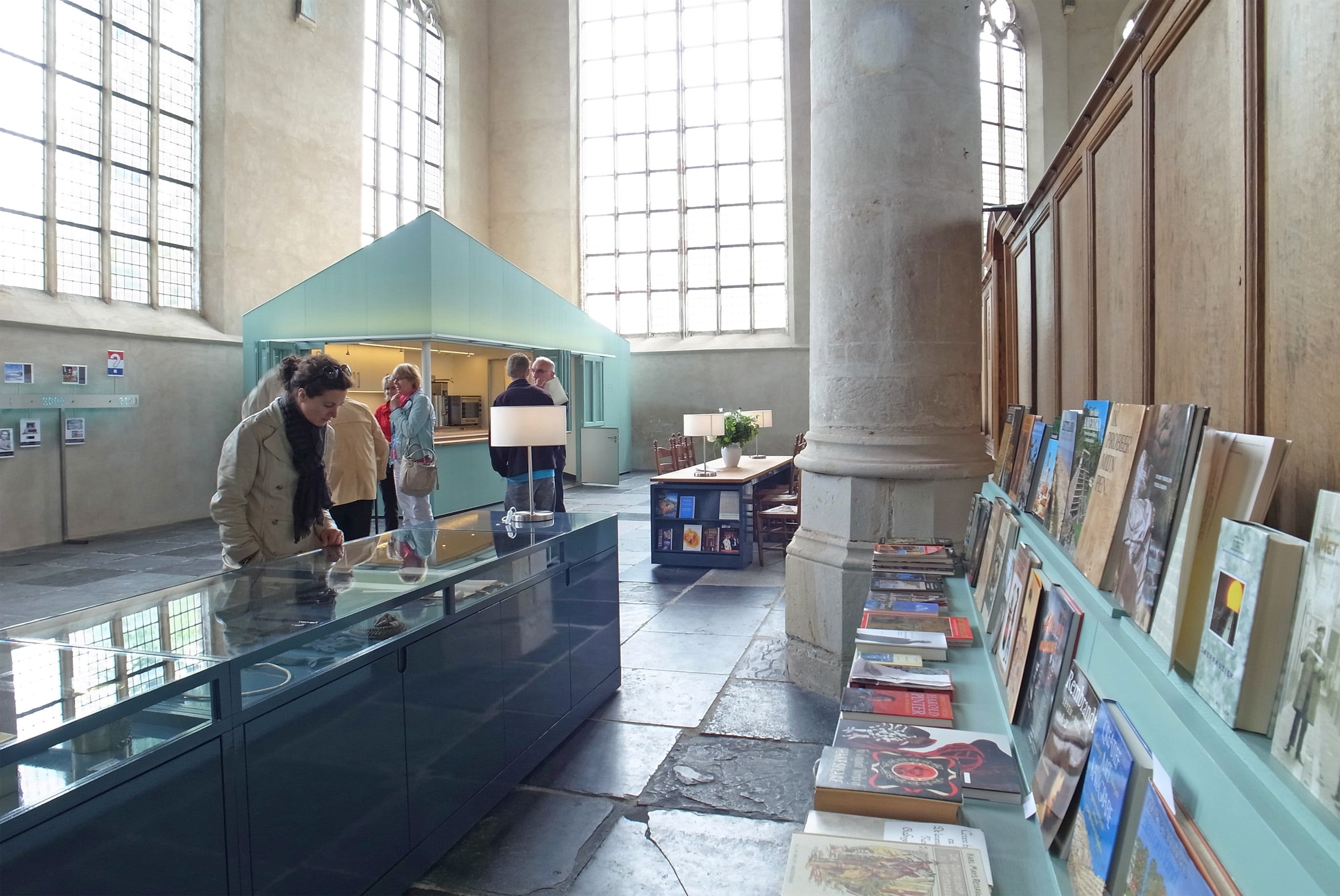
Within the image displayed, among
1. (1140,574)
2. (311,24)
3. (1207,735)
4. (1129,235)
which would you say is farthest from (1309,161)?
(311,24)

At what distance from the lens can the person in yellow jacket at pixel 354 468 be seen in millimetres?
5156

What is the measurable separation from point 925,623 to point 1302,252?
1.62 metres

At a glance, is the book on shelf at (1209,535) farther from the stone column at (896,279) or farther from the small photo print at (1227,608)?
the stone column at (896,279)

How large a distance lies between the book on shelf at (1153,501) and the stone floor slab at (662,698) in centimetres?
267

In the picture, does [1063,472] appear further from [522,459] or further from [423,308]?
[423,308]

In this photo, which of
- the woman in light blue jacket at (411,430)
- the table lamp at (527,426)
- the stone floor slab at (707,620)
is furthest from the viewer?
the woman in light blue jacket at (411,430)

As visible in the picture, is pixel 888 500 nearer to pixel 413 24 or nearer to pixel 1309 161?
pixel 1309 161

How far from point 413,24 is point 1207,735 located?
1757cm

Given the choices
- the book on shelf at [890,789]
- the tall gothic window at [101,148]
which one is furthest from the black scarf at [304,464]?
the tall gothic window at [101,148]

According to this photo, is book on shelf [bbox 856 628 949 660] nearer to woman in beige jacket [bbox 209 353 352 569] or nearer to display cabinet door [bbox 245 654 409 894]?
display cabinet door [bbox 245 654 409 894]

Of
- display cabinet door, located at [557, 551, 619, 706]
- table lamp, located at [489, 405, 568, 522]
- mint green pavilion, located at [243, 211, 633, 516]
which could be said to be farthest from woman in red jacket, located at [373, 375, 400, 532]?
display cabinet door, located at [557, 551, 619, 706]

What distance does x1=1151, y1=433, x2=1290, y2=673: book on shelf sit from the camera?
1.03 m

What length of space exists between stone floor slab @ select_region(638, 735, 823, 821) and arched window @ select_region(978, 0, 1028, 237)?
50.4ft

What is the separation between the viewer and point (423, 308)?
9523 mm
